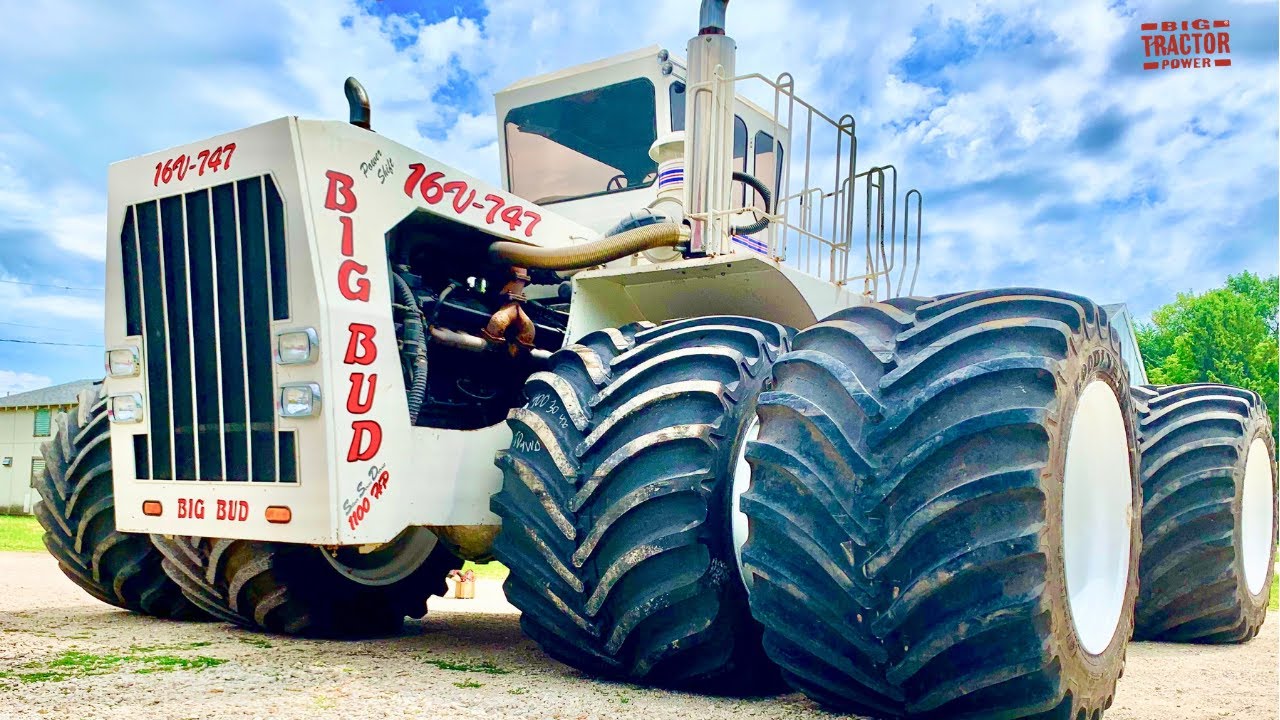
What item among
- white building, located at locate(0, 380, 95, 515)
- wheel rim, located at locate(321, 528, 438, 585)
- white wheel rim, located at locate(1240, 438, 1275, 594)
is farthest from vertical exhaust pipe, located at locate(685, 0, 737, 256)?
white building, located at locate(0, 380, 95, 515)

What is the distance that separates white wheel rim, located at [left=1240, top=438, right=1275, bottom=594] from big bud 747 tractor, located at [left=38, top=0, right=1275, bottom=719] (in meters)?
2.45

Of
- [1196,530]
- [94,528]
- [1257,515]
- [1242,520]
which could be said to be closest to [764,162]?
[1196,530]

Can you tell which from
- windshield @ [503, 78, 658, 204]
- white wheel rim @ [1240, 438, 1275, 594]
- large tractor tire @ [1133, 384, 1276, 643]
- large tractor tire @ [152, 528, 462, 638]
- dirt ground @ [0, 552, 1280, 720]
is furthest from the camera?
white wheel rim @ [1240, 438, 1275, 594]

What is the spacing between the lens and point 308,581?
4602 millimetres

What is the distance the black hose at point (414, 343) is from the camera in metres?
3.87

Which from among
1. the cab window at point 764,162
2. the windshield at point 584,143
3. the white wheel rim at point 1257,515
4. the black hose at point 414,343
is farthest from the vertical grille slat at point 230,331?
the white wheel rim at point 1257,515

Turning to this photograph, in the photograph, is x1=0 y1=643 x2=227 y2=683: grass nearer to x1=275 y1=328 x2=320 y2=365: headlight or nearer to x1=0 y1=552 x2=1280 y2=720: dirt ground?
x1=0 y1=552 x2=1280 y2=720: dirt ground

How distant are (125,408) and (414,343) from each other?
3.87 ft

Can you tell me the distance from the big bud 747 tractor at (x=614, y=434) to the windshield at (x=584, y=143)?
25.9 inches

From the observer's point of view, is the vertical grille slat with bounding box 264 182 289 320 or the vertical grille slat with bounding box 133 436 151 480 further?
the vertical grille slat with bounding box 133 436 151 480

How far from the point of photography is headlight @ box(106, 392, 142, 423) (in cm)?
409

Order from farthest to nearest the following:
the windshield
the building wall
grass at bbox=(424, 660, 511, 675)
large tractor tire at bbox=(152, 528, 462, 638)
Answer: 1. the building wall
2. the windshield
3. large tractor tire at bbox=(152, 528, 462, 638)
4. grass at bbox=(424, 660, 511, 675)

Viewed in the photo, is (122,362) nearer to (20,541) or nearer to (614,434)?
(614,434)

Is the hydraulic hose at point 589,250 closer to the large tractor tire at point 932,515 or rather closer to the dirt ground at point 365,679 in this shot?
the large tractor tire at point 932,515
